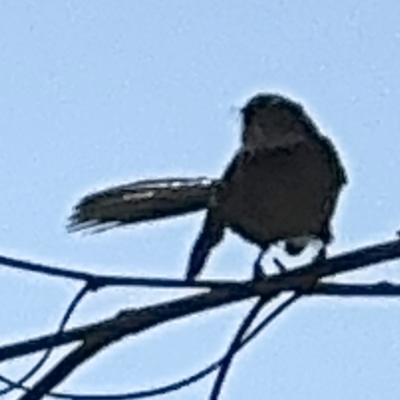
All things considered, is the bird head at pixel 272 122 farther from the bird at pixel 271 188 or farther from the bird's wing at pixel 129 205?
the bird's wing at pixel 129 205

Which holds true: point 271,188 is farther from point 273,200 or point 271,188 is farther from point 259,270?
point 259,270

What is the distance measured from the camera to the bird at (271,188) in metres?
4.83

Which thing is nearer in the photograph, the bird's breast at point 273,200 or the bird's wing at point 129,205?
the bird's wing at point 129,205

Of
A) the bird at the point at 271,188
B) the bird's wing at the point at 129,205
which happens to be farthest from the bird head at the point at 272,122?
the bird's wing at the point at 129,205

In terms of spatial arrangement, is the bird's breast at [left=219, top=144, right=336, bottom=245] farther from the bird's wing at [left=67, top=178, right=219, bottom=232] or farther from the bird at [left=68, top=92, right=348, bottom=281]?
the bird's wing at [left=67, top=178, right=219, bottom=232]

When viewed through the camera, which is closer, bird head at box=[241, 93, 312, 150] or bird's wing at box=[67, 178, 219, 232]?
bird's wing at box=[67, 178, 219, 232]

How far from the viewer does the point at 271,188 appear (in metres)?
5.22

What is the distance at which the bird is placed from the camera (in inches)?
190

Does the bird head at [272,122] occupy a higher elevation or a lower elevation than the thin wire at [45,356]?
higher

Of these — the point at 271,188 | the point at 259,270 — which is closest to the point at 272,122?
the point at 271,188

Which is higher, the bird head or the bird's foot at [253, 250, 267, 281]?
the bird head

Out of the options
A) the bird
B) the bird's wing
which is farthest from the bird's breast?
the bird's wing

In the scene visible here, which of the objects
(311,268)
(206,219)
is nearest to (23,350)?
(311,268)

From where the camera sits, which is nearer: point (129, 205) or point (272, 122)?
point (129, 205)
